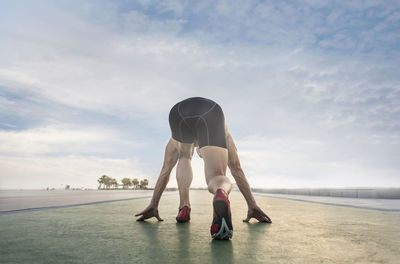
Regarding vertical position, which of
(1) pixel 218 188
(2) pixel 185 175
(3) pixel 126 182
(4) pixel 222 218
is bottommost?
(4) pixel 222 218

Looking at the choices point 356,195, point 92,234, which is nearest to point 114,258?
point 92,234

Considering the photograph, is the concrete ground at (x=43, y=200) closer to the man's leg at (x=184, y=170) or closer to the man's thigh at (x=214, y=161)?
the man's leg at (x=184, y=170)

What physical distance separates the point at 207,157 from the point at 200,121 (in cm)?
42

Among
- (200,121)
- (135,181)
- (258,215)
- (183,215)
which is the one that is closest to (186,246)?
(200,121)

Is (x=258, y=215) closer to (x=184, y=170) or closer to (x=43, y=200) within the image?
(x=184, y=170)

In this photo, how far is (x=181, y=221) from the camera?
3271 millimetres

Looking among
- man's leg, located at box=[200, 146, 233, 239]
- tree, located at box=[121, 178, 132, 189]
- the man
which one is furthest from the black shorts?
tree, located at box=[121, 178, 132, 189]

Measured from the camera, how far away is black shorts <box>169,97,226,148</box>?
8.24ft

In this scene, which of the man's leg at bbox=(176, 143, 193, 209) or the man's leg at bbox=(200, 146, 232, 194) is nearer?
the man's leg at bbox=(200, 146, 232, 194)

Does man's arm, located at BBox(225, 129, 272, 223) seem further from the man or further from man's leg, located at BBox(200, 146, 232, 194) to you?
man's leg, located at BBox(200, 146, 232, 194)

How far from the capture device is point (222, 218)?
201 cm

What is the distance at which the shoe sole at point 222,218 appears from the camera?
6.42ft

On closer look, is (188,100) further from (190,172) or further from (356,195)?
(356,195)

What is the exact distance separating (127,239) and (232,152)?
165cm
